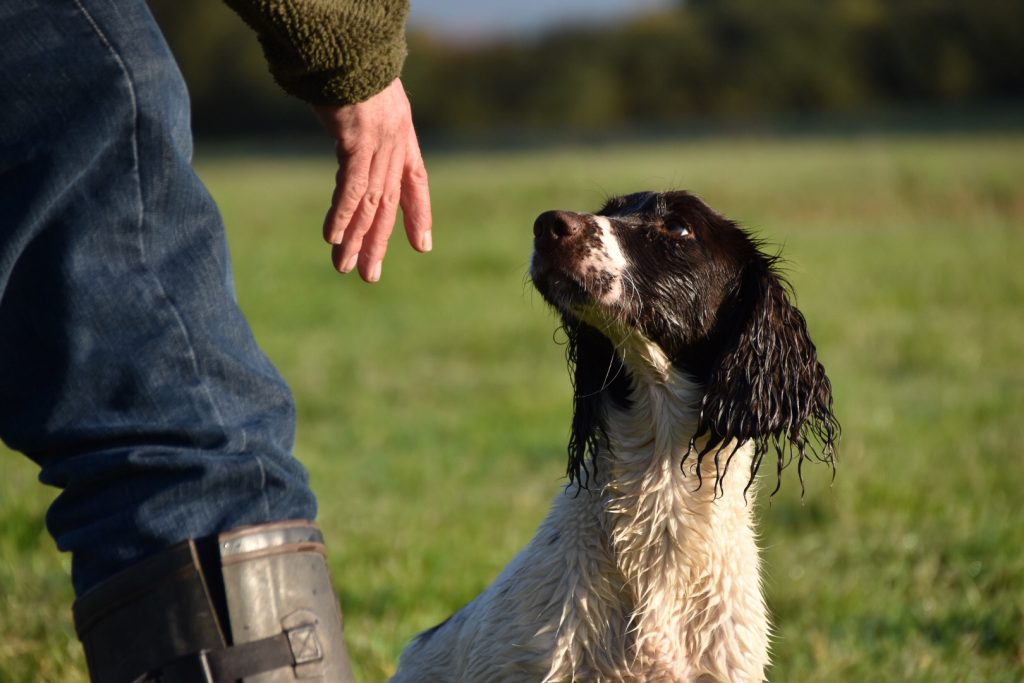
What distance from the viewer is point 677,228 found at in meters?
3.35

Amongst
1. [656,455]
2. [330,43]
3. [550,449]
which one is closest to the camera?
[330,43]

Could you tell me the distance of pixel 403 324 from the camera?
440 inches

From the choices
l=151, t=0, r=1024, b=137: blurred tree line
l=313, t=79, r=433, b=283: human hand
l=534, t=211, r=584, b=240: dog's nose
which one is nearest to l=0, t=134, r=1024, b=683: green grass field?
l=534, t=211, r=584, b=240: dog's nose

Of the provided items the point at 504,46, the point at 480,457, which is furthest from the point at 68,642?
the point at 504,46

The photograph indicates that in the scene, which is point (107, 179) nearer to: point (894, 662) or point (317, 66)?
point (317, 66)

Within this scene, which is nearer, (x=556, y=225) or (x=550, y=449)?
(x=556, y=225)

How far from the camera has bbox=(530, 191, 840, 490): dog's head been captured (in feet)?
10.4

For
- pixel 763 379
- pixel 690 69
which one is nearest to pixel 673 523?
pixel 763 379

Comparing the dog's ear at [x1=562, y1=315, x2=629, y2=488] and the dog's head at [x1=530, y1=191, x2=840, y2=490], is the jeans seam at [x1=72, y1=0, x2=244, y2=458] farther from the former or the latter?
the dog's ear at [x1=562, y1=315, x2=629, y2=488]

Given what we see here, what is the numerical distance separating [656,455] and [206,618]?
167 cm

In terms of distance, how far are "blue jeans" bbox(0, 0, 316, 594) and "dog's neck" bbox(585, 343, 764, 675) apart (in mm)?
1440

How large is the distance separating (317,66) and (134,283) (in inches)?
19.8

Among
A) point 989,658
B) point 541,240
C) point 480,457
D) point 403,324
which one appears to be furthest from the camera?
point 403,324

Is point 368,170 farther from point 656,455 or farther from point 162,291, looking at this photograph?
point 656,455
